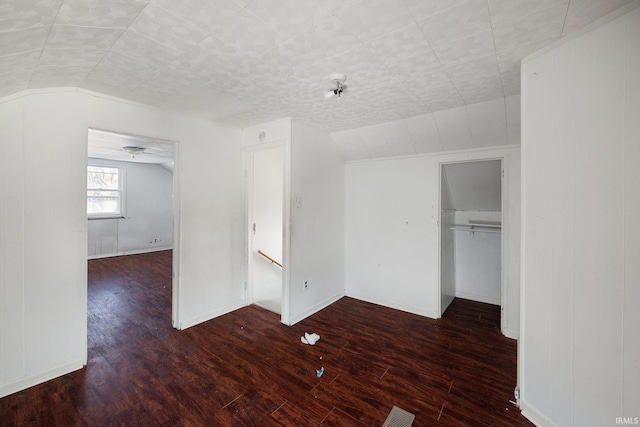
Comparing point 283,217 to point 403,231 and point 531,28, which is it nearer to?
point 403,231

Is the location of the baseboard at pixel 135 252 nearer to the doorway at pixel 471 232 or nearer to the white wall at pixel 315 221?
the white wall at pixel 315 221

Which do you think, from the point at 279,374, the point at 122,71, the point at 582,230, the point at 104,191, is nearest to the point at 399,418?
the point at 279,374

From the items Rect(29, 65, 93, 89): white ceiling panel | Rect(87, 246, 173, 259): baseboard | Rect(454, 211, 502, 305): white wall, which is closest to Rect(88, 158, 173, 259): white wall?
Rect(87, 246, 173, 259): baseboard

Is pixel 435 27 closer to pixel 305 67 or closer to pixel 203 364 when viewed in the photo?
pixel 305 67

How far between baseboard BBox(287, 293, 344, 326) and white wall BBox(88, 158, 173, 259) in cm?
639

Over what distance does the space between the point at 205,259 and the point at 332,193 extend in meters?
1.99

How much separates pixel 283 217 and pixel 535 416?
2.73 metres

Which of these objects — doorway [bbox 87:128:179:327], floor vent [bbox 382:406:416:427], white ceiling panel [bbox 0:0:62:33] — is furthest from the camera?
doorway [bbox 87:128:179:327]

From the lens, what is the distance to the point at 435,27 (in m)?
1.43

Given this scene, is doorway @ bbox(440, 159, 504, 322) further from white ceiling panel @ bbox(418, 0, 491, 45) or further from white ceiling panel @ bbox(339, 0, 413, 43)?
white ceiling panel @ bbox(339, 0, 413, 43)

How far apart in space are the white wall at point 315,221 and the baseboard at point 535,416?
→ 2.22 meters

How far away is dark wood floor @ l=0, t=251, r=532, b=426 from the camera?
69.0 inches

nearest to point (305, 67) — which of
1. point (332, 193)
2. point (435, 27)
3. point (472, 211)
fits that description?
point (435, 27)

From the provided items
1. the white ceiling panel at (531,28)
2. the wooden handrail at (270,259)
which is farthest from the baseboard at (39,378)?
the white ceiling panel at (531,28)
